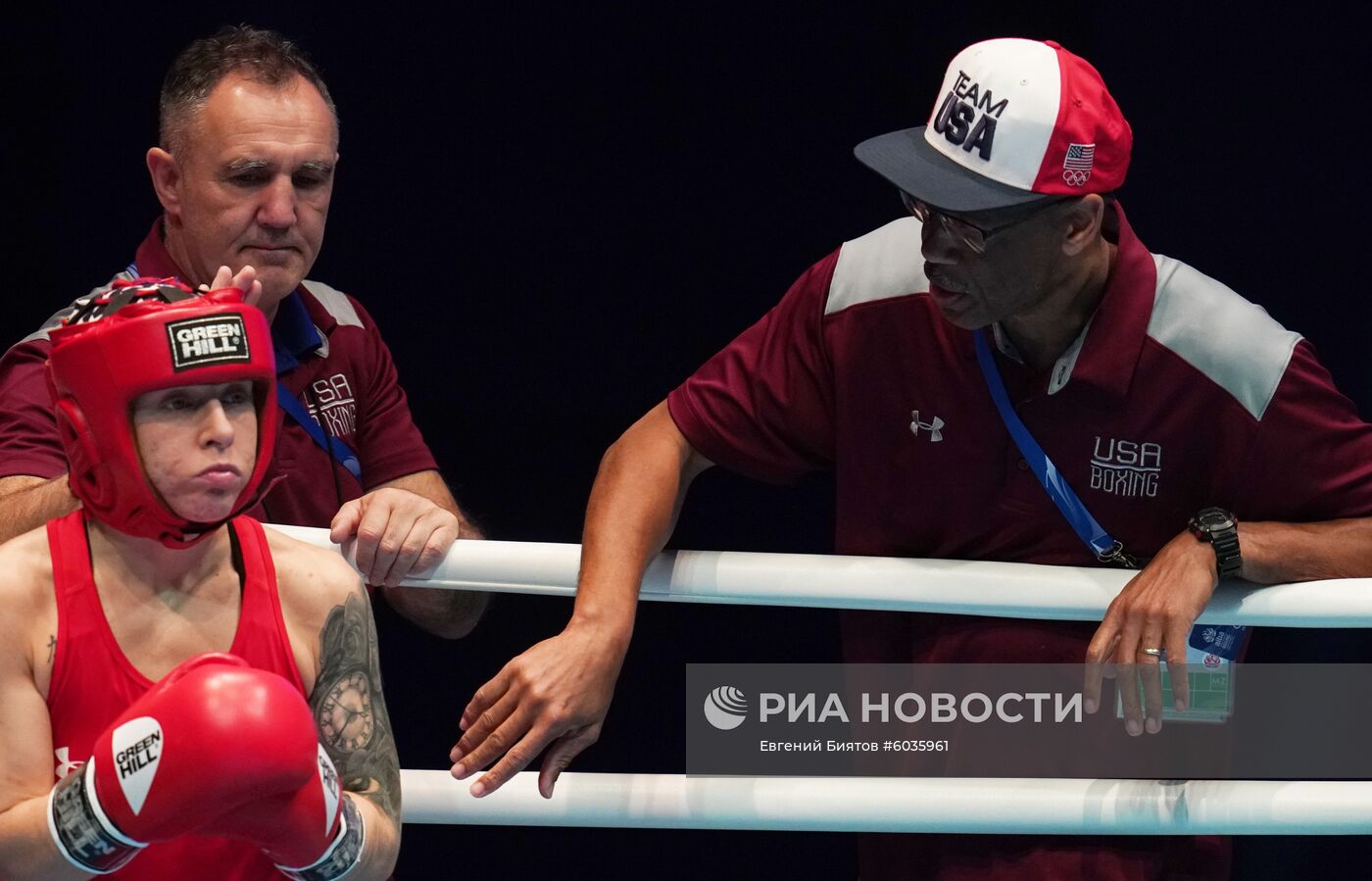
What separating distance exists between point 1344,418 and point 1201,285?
22 cm

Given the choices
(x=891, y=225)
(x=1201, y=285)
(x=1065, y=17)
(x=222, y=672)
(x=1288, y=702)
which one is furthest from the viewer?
(x=1288, y=702)

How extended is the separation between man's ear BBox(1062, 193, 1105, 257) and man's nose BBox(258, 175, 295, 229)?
921 mm

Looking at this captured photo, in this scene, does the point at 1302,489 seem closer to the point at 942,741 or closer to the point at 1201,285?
the point at 1201,285

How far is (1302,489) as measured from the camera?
2.15 m

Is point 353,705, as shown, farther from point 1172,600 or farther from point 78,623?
point 1172,600

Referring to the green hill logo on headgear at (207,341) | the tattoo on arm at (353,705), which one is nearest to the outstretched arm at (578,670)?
the tattoo on arm at (353,705)

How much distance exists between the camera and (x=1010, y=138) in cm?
212

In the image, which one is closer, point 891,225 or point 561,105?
point 891,225

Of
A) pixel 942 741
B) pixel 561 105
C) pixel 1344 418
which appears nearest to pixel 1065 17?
pixel 561 105

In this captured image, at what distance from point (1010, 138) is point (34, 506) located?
1.13 m

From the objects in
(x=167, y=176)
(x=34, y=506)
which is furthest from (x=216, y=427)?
(x=167, y=176)

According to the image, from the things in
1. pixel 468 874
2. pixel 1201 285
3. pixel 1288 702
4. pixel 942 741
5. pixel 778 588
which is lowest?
pixel 468 874

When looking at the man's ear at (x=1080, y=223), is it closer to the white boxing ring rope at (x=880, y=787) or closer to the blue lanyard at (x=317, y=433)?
the white boxing ring rope at (x=880, y=787)

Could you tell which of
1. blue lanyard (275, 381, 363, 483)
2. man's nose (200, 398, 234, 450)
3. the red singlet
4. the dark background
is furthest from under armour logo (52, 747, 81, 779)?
the dark background
